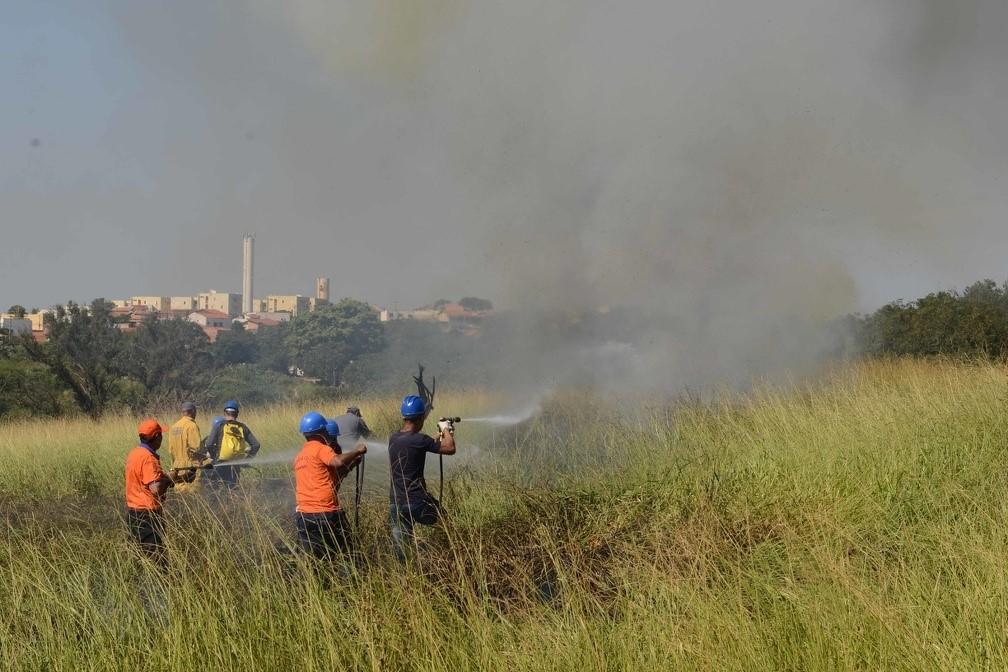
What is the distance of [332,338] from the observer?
32.3 metres

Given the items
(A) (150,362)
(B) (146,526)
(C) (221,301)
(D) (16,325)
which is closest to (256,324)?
(D) (16,325)

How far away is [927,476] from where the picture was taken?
26.7 feet

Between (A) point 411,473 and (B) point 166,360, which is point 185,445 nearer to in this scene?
(A) point 411,473

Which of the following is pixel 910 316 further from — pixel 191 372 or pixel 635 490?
pixel 191 372

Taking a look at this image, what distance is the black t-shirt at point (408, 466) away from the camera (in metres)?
7.44

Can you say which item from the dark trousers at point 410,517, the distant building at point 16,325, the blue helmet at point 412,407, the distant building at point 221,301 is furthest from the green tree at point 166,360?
the distant building at point 221,301

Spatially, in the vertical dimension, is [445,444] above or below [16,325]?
below

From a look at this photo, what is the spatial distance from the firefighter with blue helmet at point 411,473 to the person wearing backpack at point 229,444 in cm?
484

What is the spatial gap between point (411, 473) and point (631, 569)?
1.85 meters

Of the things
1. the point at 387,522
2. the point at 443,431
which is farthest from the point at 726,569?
the point at 387,522

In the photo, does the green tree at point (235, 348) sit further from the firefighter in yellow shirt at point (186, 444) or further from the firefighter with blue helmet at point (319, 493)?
the firefighter with blue helmet at point (319, 493)

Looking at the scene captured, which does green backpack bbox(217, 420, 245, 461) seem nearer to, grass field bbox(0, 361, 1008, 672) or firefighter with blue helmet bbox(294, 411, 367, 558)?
grass field bbox(0, 361, 1008, 672)

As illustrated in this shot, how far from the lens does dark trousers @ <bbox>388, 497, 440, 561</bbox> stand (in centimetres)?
722

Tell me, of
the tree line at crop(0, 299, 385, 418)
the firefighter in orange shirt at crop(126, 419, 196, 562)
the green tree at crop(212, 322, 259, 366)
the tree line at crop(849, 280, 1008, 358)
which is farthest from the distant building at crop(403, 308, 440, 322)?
the firefighter in orange shirt at crop(126, 419, 196, 562)
